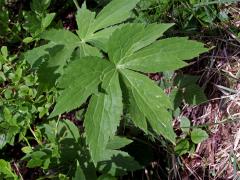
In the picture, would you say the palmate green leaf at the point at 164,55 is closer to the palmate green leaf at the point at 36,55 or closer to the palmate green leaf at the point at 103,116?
the palmate green leaf at the point at 103,116

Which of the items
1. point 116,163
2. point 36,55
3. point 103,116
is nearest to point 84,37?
point 36,55

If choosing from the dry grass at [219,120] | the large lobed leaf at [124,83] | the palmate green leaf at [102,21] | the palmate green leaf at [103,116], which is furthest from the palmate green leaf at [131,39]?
the dry grass at [219,120]

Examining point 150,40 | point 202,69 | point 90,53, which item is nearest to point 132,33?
point 150,40

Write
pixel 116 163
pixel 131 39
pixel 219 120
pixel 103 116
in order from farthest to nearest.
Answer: pixel 219 120, pixel 116 163, pixel 131 39, pixel 103 116

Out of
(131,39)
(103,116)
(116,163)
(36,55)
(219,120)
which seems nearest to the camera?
(103,116)

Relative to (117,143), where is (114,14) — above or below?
above

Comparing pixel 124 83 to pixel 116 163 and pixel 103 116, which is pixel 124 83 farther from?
pixel 116 163

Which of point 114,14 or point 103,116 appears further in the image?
point 114,14
